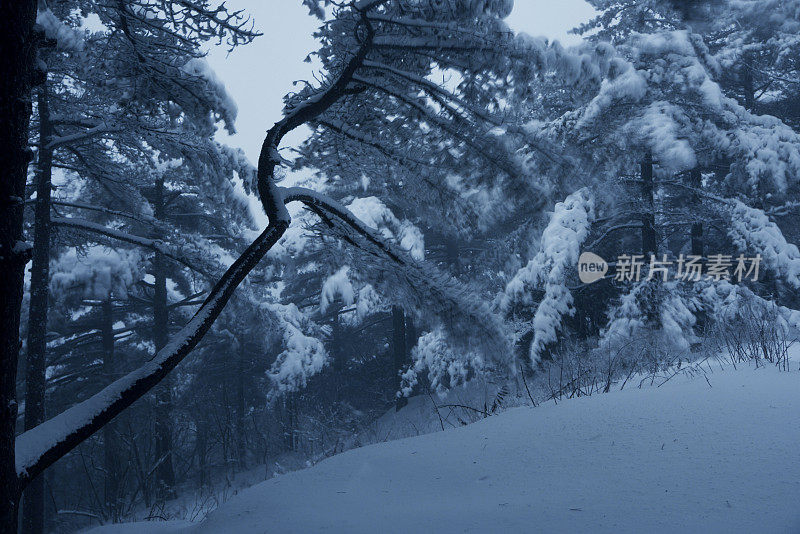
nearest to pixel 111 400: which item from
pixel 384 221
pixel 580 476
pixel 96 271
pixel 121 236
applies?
pixel 580 476

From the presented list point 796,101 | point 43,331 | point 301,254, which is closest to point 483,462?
point 43,331

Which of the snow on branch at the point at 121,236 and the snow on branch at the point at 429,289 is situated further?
the snow on branch at the point at 121,236

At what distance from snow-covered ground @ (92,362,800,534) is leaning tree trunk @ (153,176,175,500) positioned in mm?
10105

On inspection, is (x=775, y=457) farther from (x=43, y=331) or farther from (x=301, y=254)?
(x=301, y=254)

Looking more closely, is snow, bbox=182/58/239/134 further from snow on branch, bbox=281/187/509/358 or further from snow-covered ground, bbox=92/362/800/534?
snow-covered ground, bbox=92/362/800/534

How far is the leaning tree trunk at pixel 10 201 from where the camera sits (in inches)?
80.4

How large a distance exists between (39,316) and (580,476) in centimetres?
793

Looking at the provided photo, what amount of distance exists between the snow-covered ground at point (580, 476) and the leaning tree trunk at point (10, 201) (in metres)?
1.04

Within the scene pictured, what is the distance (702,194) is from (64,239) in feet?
42.8

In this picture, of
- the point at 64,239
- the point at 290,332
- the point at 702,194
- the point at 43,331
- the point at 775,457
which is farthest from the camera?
the point at 290,332

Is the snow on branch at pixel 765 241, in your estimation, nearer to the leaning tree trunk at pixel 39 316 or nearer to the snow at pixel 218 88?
the snow at pixel 218 88

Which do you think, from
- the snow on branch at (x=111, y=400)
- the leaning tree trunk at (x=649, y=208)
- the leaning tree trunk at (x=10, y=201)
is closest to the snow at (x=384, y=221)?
the leaning tree trunk at (x=649, y=208)

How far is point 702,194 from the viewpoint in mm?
10992

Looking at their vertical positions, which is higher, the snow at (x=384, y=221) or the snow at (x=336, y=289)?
the snow at (x=384, y=221)
